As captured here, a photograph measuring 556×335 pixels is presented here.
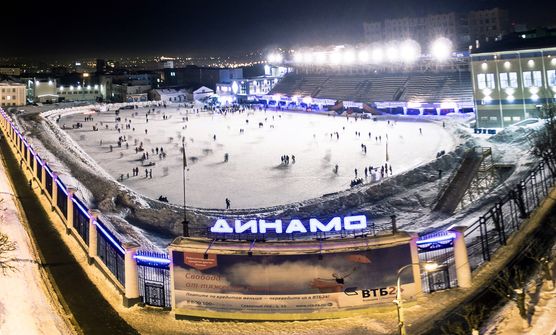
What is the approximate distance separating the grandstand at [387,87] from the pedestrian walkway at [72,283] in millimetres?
67182

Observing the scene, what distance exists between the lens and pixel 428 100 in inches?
3236

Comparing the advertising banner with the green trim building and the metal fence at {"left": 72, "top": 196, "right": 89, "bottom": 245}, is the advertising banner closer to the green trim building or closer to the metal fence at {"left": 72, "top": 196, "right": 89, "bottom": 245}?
the metal fence at {"left": 72, "top": 196, "right": 89, "bottom": 245}

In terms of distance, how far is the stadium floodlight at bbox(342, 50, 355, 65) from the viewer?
10696 cm

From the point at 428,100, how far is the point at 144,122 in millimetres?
46272

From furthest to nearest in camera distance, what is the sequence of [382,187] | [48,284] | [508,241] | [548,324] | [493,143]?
1. [493,143]
2. [382,187]
3. [508,241]
4. [48,284]
5. [548,324]

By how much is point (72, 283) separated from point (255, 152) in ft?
124

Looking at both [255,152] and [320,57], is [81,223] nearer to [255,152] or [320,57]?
[255,152]

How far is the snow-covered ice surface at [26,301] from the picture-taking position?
1443 cm

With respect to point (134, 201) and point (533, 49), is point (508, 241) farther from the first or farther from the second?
point (533, 49)

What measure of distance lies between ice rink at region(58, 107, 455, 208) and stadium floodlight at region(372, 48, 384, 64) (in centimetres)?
2260

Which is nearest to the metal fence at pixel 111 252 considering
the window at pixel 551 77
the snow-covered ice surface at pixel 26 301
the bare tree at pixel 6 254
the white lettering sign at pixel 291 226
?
the snow-covered ice surface at pixel 26 301

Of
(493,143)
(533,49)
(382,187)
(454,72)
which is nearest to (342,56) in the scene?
(454,72)

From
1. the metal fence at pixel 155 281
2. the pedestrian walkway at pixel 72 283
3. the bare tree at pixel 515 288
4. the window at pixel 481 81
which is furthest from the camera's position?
the window at pixel 481 81

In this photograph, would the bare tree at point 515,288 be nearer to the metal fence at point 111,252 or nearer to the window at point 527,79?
the metal fence at point 111,252
